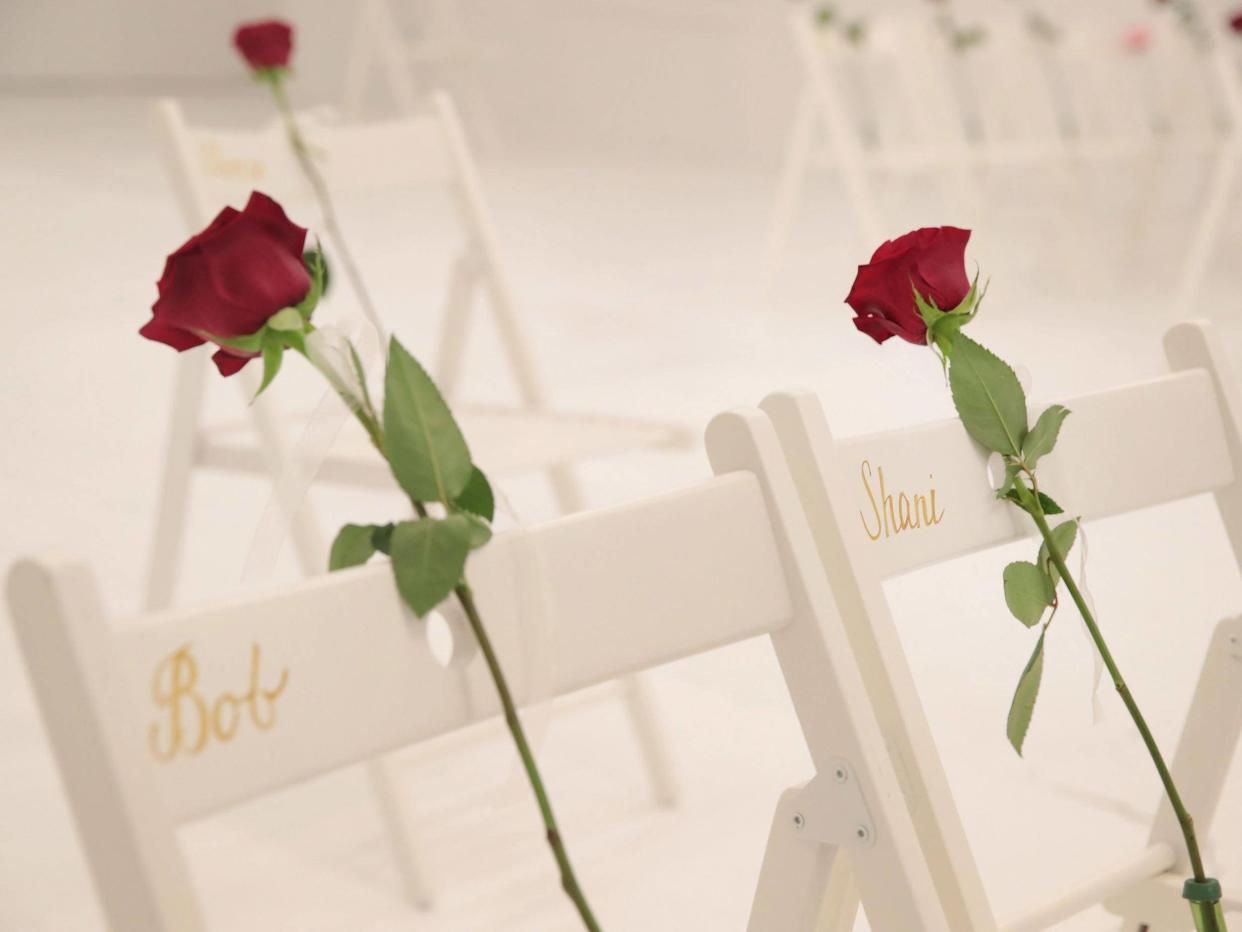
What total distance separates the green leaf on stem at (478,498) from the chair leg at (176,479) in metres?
1.11

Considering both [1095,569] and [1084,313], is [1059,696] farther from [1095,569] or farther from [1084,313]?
[1084,313]

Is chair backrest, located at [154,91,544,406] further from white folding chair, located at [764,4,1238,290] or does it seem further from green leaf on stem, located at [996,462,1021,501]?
white folding chair, located at [764,4,1238,290]

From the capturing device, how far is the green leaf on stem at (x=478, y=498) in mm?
557

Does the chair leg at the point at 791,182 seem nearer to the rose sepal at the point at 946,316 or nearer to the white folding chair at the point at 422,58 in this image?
the white folding chair at the point at 422,58

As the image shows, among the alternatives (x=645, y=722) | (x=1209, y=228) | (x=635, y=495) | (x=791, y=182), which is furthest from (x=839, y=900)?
(x=791, y=182)

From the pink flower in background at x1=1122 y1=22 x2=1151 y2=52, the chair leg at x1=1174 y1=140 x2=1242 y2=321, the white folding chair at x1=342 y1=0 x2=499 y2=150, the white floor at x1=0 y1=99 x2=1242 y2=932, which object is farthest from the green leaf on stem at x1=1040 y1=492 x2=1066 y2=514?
the white folding chair at x1=342 y1=0 x2=499 y2=150

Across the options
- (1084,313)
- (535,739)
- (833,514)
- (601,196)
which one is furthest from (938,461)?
(601,196)

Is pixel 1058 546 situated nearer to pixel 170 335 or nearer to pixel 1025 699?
pixel 1025 699

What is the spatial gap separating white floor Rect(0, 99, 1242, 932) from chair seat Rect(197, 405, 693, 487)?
273 millimetres

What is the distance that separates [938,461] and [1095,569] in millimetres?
1419

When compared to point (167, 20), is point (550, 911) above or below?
below

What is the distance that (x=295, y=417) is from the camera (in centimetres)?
175

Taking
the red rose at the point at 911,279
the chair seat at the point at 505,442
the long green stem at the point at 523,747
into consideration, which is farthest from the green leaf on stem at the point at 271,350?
the chair seat at the point at 505,442

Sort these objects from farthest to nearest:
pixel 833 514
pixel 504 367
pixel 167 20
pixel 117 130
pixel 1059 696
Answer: pixel 167 20
pixel 117 130
pixel 504 367
pixel 1059 696
pixel 833 514
